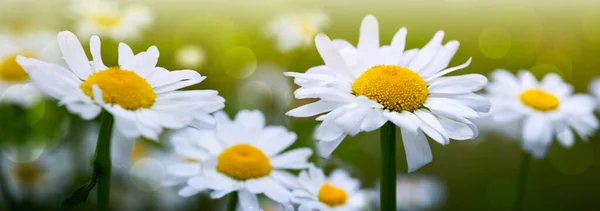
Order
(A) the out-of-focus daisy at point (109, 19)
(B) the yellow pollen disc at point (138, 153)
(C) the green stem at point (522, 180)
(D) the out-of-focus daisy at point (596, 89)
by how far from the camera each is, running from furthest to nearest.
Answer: (A) the out-of-focus daisy at point (109, 19) → (B) the yellow pollen disc at point (138, 153) → (D) the out-of-focus daisy at point (596, 89) → (C) the green stem at point (522, 180)

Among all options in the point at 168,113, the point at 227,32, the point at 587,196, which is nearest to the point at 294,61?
the point at 227,32

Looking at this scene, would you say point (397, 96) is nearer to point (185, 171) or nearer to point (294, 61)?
point (185, 171)

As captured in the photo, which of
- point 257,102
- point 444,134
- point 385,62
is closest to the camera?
point 444,134

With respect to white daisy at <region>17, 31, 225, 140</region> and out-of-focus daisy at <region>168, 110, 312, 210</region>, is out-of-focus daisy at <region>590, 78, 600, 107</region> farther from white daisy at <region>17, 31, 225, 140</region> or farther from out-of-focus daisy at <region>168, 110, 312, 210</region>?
white daisy at <region>17, 31, 225, 140</region>

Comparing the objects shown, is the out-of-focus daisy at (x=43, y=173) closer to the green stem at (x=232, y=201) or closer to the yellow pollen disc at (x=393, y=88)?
the green stem at (x=232, y=201)

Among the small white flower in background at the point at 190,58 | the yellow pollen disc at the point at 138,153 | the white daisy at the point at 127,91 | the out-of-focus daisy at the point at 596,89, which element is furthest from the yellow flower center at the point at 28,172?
the out-of-focus daisy at the point at 596,89

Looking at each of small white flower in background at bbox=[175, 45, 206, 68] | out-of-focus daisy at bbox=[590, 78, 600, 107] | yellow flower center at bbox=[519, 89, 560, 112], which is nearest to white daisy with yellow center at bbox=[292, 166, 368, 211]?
yellow flower center at bbox=[519, 89, 560, 112]
